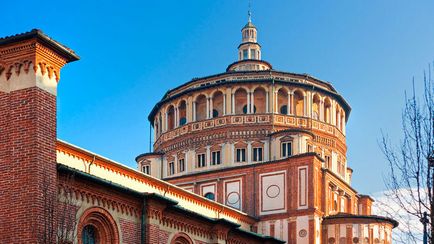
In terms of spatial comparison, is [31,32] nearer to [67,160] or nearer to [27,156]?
[27,156]

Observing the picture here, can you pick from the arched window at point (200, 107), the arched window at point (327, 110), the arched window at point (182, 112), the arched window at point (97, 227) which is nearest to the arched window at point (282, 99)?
the arched window at point (327, 110)

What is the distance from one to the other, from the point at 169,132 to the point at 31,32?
115 feet

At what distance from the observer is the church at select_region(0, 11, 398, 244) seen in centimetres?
2278

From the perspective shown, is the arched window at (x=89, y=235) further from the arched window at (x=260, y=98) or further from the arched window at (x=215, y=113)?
the arched window at (x=260, y=98)

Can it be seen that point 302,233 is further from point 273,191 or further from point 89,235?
point 89,235

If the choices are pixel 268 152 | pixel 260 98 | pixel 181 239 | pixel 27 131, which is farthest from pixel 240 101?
pixel 27 131

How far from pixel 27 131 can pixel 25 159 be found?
881mm

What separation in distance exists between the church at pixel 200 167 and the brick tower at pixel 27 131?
1.4 inches

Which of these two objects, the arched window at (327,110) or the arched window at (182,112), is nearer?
the arched window at (327,110)

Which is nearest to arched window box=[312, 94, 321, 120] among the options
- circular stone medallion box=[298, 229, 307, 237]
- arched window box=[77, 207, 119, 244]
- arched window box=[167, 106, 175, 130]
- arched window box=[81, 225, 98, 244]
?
arched window box=[167, 106, 175, 130]

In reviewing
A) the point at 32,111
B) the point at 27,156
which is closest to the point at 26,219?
the point at 27,156

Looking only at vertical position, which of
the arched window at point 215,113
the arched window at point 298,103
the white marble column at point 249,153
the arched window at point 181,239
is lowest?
the arched window at point 181,239

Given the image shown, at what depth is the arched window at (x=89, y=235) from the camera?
88.6ft

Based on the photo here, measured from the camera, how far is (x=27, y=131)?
895 inches
